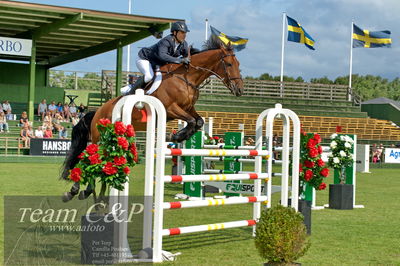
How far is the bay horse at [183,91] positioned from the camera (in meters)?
6.70

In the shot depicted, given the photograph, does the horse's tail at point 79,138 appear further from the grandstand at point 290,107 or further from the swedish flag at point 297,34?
the swedish flag at point 297,34

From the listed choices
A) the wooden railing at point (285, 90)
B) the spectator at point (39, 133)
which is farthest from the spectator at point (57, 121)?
the wooden railing at point (285, 90)

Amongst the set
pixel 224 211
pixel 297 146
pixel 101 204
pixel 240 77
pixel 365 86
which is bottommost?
pixel 224 211

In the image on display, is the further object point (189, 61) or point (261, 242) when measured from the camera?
point (189, 61)

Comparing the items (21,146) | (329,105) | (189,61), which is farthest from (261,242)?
(329,105)

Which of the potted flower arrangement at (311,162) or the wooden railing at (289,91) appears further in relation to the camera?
the wooden railing at (289,91)

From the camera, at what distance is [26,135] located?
19438 mm

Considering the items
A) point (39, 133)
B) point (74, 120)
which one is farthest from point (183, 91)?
point (74, 120)

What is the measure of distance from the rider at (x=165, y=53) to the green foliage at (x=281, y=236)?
3.15m

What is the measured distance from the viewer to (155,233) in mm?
4574

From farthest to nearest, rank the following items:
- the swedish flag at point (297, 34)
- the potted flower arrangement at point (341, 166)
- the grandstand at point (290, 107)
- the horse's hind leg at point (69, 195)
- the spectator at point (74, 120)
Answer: the swedish flag at point (297, 34) → the grandstand at point (290, 107) → the spectator at point (74, 120) → the potted flower arrangement at point (341, 166) → the horse's hind leg at point (69, 195)

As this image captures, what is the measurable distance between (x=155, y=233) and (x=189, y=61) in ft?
9.58

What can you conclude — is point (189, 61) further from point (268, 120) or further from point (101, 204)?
point (101, 204)

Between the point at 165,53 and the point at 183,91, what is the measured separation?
1.61ft
